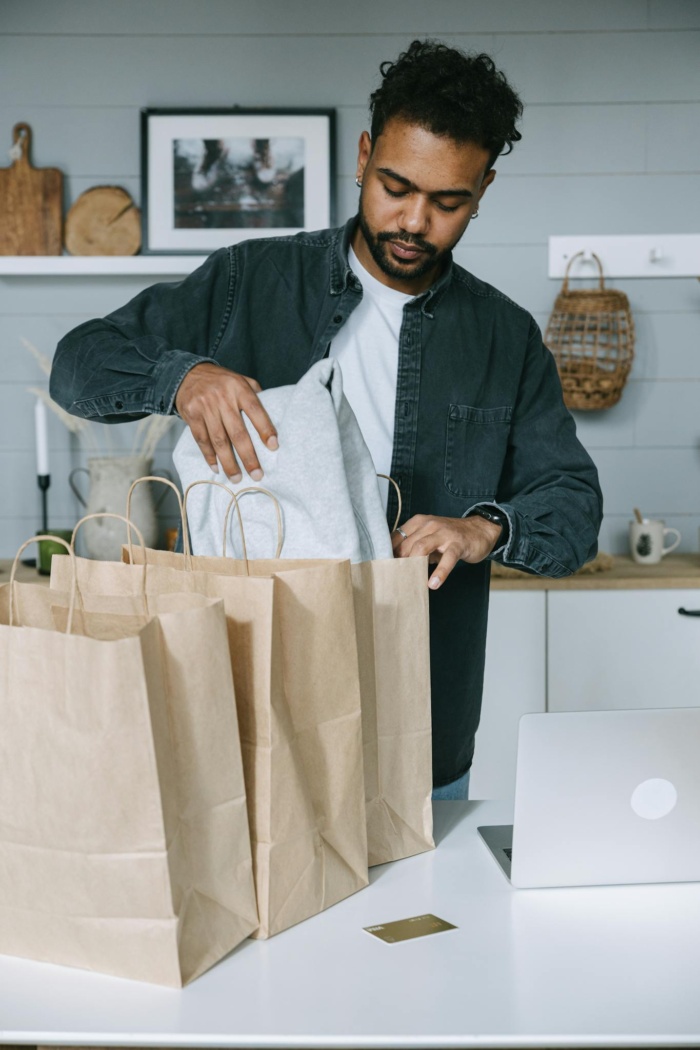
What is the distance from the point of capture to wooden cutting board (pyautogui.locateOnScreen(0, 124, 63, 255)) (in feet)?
8.86

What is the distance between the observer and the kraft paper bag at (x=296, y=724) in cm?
89

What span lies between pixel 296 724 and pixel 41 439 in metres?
1.88

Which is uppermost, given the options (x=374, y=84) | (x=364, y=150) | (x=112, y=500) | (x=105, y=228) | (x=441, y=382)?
(x=374, y=84)

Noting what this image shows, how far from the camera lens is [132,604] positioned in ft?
3.04

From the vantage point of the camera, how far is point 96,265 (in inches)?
104

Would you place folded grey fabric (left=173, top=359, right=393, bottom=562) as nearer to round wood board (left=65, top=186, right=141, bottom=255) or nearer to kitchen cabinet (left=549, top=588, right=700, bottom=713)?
kitchen cabinet (left=549, top=588, right=700, bottom=713)

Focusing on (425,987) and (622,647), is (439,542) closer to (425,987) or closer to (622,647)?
(425,987)

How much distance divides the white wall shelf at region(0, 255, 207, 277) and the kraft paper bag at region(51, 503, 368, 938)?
70.7 inches

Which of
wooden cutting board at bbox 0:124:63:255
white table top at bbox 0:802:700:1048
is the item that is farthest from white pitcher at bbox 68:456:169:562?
white table top at bbox 0:802:700:1048

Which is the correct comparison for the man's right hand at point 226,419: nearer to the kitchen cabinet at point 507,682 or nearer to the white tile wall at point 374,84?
the kitchen cabinet at point 507,682

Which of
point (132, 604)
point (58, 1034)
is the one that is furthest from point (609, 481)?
point (58, 1034)

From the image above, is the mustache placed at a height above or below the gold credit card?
above

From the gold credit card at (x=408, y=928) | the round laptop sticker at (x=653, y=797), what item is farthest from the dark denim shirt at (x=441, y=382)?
the gold credit card at (x=408, y=928)

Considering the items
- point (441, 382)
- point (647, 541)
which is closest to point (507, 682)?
point (647, 541)
